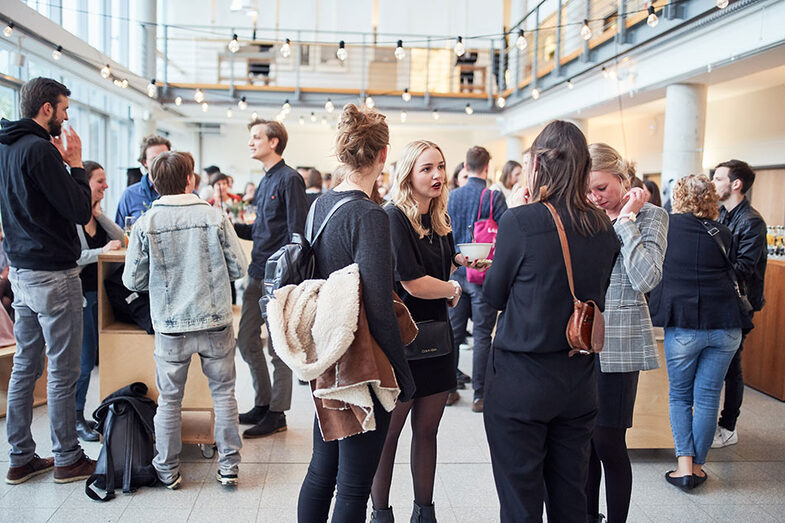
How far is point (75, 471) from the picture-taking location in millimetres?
3016

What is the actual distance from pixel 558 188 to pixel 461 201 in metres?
2.57

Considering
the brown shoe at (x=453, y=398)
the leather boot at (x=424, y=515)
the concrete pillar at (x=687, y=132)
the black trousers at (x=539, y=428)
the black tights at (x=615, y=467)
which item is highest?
the concrete pillar at (x=687, y=132)

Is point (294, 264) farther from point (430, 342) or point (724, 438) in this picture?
point (724, 438)

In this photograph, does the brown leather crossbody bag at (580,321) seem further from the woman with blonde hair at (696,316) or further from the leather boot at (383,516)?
the woman with blonde hair at (696,316)

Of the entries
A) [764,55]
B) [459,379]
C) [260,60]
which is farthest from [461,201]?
[260,60]

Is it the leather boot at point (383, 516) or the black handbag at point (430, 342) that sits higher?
the black handbag at point (430, 342)

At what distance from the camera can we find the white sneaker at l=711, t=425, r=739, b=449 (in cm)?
373

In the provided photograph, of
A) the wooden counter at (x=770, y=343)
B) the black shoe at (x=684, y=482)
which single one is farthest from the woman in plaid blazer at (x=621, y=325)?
the wooden counter at (x=770, y=343)

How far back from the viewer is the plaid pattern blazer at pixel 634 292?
7.29 ft

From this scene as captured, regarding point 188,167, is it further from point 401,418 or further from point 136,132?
point 136,132

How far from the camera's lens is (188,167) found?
9.70 ft

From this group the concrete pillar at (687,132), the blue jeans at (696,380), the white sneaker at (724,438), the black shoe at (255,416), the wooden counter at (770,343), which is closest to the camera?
the blue jeans at (696,380)

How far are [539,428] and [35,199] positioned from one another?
2363mm

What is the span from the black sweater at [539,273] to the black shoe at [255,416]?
7.87 feet
